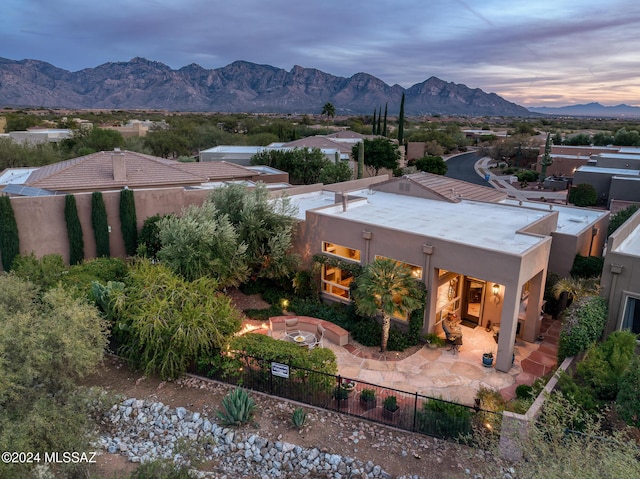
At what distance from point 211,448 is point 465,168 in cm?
5843

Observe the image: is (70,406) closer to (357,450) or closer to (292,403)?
(292,403)

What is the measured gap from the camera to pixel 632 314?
1305 cm

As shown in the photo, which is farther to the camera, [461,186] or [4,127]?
[4,127]

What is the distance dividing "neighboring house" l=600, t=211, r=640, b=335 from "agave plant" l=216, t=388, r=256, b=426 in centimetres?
1087

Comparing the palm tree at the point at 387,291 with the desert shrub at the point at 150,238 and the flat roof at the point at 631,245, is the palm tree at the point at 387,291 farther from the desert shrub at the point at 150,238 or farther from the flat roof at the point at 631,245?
the desert shrub at the point at 150,238

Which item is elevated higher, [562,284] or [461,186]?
[461,186]

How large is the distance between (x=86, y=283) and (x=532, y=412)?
14352 mm

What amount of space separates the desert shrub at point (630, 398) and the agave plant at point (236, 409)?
835 centimetres

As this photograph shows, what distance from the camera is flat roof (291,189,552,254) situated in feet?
48.4

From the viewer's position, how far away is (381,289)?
45.0 feet

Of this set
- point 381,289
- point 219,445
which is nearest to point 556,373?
point 381,289

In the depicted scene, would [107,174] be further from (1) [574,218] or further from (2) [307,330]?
(1) [574,218]

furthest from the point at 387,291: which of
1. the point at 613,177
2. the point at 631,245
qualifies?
the point at 613,177

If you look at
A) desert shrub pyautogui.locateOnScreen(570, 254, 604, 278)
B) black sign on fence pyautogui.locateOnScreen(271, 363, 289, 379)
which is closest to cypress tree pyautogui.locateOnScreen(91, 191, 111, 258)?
black sign on fence pyautogui.locateOnScreen(271, 363, 289, 379)
